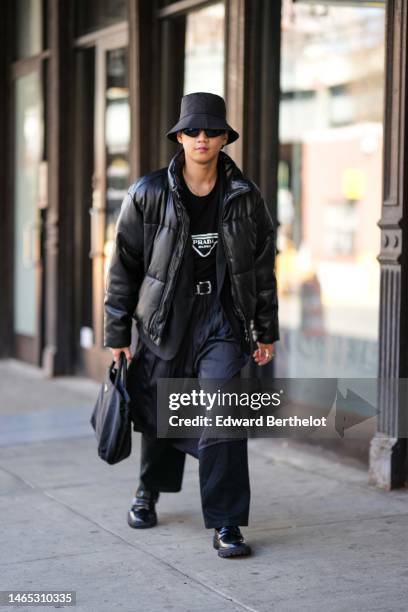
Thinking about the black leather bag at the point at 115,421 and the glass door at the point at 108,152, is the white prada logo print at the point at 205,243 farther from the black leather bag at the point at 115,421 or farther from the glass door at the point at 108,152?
the glass door at the point at 108,152

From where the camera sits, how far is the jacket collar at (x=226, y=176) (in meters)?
4.66

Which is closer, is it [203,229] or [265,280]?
[203,229]

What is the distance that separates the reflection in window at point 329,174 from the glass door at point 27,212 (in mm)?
2275

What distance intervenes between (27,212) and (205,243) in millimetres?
5844

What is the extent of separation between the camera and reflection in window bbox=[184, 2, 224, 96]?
7676 mm

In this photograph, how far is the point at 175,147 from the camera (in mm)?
8133

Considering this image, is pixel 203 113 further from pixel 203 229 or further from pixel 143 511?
pixel 143 511

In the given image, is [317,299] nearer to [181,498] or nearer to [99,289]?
[99,289]

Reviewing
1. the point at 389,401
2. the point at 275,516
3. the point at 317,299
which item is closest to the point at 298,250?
the point at 317,299

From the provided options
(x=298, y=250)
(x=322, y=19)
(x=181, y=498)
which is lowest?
(x=181, y=498)

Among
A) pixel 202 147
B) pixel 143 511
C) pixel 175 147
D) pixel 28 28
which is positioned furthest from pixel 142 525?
pixel 28 28

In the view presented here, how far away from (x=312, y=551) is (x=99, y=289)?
4.72m

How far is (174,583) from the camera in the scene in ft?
13.9

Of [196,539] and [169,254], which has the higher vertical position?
[169,254]
